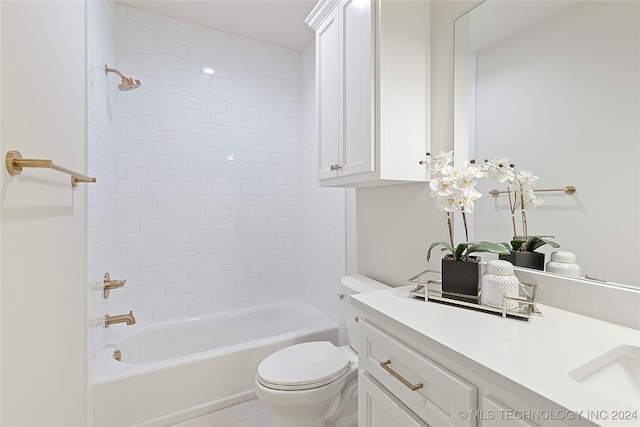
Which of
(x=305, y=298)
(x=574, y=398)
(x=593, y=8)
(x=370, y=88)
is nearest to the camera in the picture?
(x=574, y=398)

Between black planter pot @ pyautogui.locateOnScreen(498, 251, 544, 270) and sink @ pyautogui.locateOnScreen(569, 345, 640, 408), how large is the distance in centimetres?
37

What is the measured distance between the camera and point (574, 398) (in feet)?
1.67

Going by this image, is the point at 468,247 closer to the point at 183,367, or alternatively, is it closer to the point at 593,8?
the point at 593,8

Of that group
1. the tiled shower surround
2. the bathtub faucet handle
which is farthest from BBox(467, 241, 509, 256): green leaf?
the bathtub faucet handle

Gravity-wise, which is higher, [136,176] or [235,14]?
[235,14]

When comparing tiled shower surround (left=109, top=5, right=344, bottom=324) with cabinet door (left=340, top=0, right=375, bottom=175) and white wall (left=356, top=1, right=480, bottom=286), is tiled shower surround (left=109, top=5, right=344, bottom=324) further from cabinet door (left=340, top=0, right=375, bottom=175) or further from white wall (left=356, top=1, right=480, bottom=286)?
cabinet door (left=340, top=0, right=375, bottom=175)

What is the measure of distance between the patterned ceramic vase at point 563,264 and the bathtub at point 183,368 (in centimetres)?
160

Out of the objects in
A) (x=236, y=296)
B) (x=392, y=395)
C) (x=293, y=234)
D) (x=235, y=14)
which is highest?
(x=235, y=14)

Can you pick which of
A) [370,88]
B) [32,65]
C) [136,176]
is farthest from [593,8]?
[136,176]

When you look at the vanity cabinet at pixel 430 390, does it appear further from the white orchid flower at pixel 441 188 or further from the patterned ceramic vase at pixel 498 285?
the white orchid flower at pixel 441 188

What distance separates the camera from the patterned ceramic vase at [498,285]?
36.6 inches


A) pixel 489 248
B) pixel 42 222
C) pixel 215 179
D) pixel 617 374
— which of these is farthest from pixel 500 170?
pixel 215 179

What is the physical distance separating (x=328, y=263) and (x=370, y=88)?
1.50 meters

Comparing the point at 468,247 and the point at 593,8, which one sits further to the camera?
the point at 468,247
